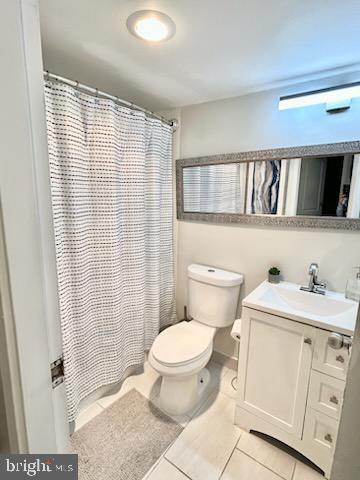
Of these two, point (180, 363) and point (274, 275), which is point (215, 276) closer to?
point (274, 275)

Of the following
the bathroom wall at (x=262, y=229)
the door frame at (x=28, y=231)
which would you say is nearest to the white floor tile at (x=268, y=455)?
the bathroom wall at (x=262, y=229)

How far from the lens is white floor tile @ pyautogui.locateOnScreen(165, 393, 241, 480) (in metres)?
1.27

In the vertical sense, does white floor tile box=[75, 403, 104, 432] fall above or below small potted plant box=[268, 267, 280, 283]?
below

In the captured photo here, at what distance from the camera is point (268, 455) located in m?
1.35

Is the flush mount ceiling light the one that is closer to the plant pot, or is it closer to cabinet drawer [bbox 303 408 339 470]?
the plant pot

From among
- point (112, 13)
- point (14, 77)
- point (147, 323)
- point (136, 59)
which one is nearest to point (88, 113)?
point (136, 59)

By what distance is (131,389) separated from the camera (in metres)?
1.80

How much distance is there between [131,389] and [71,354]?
2.18 ft

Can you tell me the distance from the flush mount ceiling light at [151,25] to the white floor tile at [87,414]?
2164mm

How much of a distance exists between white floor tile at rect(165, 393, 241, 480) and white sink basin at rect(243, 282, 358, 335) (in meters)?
0.83

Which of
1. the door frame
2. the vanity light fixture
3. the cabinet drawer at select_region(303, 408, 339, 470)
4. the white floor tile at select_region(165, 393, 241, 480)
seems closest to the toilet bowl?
the white floor tile at select_region(165, 393, 241, 480)

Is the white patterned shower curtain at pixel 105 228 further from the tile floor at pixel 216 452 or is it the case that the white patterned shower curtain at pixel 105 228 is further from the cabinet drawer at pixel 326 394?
the cabinet drawer at pixel 326 394

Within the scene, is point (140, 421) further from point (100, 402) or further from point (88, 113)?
point (88, 113)

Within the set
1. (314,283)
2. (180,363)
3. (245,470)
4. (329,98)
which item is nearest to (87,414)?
(180,363)
